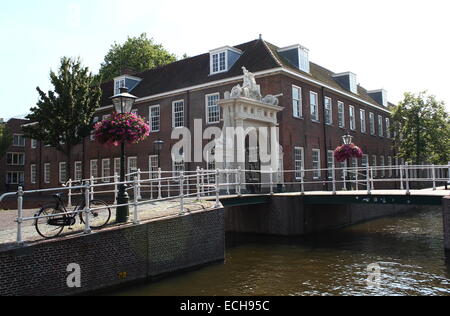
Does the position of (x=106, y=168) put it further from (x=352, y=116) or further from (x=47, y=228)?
(x=47, y=228)

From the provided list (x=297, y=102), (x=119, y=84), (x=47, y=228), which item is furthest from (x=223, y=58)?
(x=47, y=228)

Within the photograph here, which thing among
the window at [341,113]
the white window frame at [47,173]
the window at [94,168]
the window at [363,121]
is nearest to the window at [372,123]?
the window at [363,121]

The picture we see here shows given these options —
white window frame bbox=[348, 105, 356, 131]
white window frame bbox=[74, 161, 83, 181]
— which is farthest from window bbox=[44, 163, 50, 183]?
white window frame bbox=[348, 105, 356, 131]

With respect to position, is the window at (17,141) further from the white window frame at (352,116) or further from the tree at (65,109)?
the white window frame at (352,116)

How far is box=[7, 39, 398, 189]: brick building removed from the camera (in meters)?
22.2

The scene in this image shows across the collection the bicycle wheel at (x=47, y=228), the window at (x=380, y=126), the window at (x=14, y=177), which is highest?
the window at (x=380, y=126)

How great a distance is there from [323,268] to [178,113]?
1672 centimetres

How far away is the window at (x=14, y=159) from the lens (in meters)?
51.5

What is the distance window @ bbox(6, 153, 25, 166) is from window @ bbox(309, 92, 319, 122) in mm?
42291

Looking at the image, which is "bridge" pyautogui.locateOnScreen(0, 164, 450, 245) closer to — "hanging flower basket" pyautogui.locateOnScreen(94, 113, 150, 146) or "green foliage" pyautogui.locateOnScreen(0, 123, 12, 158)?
"hanging flower basket" pyautogui.locateOnScreen(94, 113, 150, 146)

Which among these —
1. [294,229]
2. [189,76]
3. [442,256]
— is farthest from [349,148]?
[189,76]

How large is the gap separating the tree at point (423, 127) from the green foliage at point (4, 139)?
4110 centimetres

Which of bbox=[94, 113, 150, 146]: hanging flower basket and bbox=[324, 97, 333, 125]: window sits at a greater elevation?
bbox=[324, 97, 333, 125]: window

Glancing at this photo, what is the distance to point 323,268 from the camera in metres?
11.6
